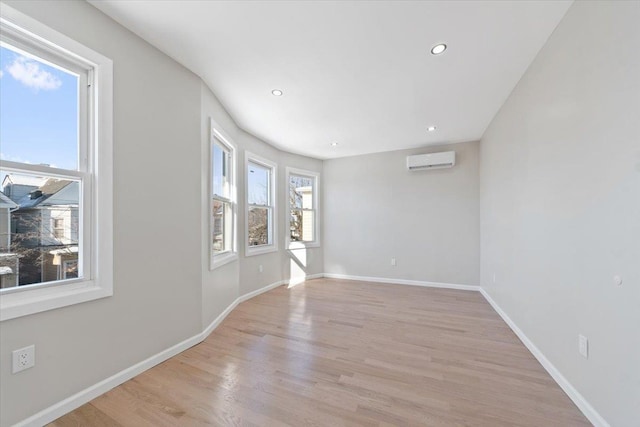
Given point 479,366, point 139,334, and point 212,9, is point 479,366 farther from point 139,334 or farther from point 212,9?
point 212,9

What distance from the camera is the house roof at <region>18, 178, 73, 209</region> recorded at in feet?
4.79

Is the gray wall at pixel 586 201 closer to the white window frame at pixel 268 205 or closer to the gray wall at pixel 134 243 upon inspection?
the gray wall at pixel 134 243

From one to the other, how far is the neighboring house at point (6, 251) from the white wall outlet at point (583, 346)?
11.0 ft

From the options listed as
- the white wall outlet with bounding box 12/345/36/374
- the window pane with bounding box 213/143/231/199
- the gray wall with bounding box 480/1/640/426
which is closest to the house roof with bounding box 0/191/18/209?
the white wall outlet with bounding box 12/345/36/374

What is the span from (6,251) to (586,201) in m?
3.35

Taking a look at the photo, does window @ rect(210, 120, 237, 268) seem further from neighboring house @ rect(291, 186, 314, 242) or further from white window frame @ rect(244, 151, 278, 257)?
Result: neighboring house @ rect(291, 186, 314, 242)

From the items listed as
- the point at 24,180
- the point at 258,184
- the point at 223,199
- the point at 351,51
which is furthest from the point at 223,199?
the point at 351,51

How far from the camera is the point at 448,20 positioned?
1703mm

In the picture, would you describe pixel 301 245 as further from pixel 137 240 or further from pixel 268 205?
pixel 137 240

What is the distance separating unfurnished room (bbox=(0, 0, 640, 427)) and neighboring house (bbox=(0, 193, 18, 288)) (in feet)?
0.04

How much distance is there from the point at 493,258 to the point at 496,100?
202cm

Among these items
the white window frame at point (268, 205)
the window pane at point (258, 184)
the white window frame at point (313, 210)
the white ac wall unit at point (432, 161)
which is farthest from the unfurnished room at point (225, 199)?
the white window frame at point (313, 210)

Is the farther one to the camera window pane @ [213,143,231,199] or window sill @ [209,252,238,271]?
window pane @ [213,143,231,199]

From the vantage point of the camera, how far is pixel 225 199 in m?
3.20
